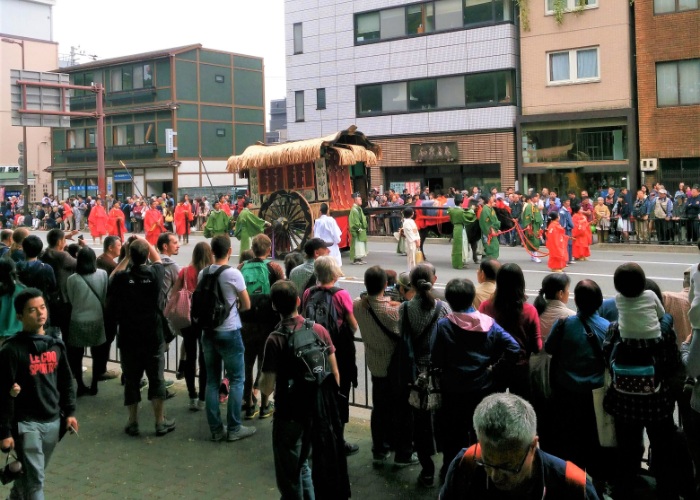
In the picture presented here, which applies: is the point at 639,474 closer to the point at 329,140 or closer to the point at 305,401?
the point at 305,401

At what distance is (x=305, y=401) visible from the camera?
4.88 meters

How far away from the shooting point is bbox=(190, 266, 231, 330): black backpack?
6367 millimetres

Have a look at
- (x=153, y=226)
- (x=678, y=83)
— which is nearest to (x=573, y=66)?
(x=678, y=83)

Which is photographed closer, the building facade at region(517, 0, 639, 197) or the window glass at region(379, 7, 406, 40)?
the building facade at region(517, 0, 639, 197)

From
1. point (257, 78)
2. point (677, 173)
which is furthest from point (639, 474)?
point (257, 78)

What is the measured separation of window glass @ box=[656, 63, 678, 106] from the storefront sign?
840 centimetres

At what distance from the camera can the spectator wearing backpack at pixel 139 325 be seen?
670 centimetres

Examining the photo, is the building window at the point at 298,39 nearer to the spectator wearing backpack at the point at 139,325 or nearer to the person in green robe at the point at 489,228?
the person in green robe at the point at 489,228

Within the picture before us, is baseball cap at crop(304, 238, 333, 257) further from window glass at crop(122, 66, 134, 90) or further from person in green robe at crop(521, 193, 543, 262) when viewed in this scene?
window glass at crop(122, 66, 134, 90)

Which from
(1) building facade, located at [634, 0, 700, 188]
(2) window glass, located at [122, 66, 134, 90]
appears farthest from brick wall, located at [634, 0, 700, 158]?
(2) window glass, located at [122, 66, 134, 90]

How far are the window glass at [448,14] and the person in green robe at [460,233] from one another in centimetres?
1712

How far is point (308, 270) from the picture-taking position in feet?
23.2

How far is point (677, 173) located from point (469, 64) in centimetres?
972

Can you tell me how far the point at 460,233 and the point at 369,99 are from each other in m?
19.3
